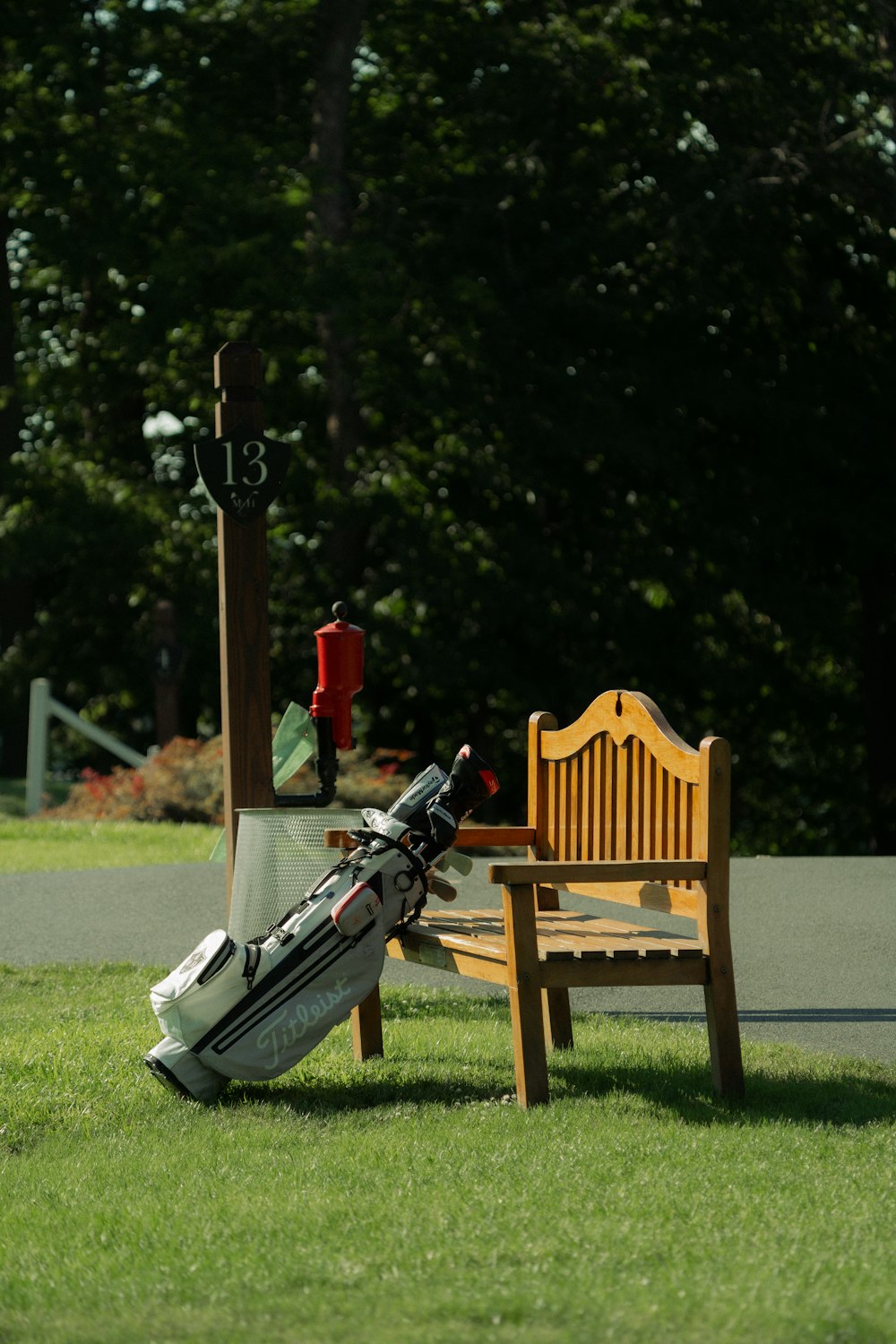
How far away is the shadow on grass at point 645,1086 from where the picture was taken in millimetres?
5039

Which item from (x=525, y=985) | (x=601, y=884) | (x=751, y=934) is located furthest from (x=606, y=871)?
(x=751, y=934)

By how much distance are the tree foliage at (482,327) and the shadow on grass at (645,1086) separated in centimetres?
Result: 1461

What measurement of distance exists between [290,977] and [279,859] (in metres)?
1.03

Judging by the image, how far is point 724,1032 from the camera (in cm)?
516

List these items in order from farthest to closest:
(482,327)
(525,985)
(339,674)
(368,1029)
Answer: (482,327)
(339,674)
(368,1029)
(525,985)

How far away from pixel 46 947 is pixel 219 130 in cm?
1477

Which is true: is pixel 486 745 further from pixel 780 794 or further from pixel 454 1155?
pixel 454 1155

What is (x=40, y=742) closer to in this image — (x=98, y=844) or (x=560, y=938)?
(x=98, y=844)

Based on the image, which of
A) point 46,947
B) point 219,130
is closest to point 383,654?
point 219,130

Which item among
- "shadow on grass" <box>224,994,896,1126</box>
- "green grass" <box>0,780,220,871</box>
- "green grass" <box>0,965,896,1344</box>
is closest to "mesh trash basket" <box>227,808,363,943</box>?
"green grass" <box>0,965,896,1344</box>

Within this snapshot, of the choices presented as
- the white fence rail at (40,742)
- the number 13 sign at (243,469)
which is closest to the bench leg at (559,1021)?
the number 13 sign at (243,469)

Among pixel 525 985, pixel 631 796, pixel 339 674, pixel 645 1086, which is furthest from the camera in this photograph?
pixel 339 674

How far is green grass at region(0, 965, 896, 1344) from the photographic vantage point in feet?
11.0

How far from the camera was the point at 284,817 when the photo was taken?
6152 millimetres
